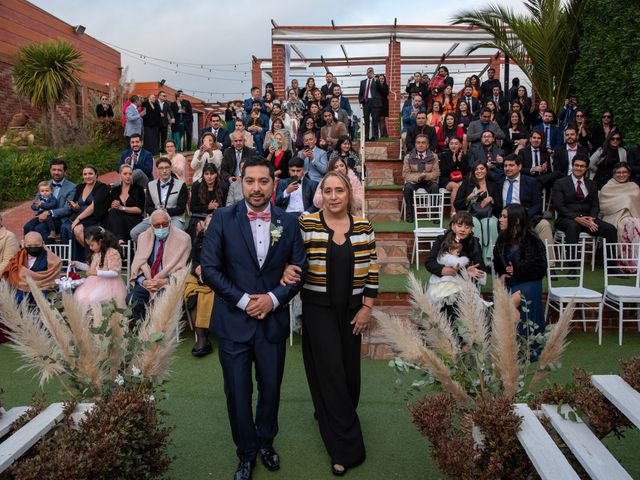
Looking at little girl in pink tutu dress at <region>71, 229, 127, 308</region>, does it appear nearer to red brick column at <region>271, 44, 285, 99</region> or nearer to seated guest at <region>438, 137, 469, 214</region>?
seated guest at <region>438, 137, 469, 214</region>

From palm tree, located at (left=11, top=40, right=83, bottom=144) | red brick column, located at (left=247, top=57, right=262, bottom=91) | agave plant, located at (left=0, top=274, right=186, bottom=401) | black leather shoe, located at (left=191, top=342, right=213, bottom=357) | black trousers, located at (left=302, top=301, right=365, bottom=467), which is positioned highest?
red brick column, located at (left=247, top=57, right=262, bottom=91)

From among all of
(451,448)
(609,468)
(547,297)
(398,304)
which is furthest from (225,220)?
(547,297)

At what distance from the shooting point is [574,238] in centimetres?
797

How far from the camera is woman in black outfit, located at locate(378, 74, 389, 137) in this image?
14.8 metres

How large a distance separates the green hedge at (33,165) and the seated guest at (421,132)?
7.29 metres

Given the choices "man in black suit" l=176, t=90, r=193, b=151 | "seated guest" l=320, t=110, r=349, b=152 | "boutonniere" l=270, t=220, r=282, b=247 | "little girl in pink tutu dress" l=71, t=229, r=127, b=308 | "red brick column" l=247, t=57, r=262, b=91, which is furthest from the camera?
"red brick column" l=247, t=57, r=262, b=91

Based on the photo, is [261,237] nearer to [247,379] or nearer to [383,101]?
[247,379]

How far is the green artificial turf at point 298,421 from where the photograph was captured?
3.70 metres

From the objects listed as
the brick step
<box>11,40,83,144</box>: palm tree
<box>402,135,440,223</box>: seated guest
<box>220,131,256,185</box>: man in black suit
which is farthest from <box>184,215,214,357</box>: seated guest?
<box>11,40,83,144</box>: palm tree

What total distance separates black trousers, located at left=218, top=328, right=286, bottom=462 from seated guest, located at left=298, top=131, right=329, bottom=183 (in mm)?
6560

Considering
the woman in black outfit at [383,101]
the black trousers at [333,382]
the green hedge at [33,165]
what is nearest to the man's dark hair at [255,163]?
the black trousers at [333,382]

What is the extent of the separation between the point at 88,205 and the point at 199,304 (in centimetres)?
336

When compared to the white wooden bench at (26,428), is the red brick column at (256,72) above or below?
above

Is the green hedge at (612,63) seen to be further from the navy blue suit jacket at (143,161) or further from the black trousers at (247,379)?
the black trousers at (247,379)
